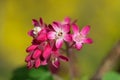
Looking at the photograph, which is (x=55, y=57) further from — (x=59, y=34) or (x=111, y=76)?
(x=111, y=76)

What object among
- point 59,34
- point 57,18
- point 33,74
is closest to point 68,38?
point 59,34

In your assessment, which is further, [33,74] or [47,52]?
[33,74]

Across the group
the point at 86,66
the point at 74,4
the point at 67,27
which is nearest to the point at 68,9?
the point at 74,4

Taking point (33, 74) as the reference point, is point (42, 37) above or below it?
above

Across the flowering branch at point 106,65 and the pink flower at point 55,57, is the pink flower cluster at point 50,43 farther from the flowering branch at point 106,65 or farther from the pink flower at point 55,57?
the flowering branch at point 106,65

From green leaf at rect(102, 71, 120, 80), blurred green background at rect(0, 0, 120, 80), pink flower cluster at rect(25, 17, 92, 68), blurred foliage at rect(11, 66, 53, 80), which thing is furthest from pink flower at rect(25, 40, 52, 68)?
blurred green background at rect(0, 0, 120, 80)

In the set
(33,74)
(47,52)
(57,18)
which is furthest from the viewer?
(57,18)

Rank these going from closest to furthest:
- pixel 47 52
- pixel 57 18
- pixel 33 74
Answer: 1. pixel 47 52
2. pixel 33 74
3. pixel 57 18
